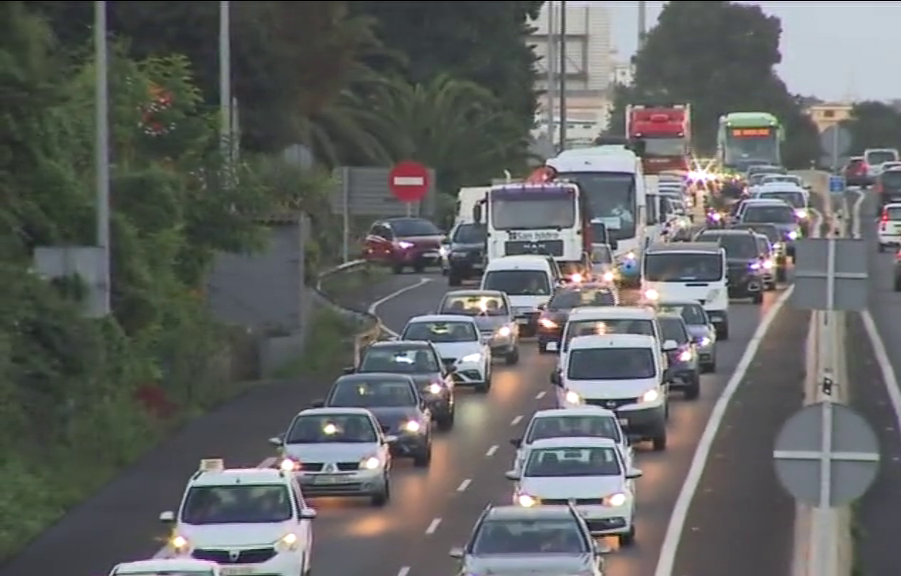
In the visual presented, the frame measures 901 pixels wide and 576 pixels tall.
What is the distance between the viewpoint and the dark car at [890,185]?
79688 mm

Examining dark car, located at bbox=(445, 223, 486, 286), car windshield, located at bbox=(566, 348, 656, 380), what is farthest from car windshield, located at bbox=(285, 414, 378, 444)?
dark car, located at bbox=(445, 223, 486, 286)

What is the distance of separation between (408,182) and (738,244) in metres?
12.1

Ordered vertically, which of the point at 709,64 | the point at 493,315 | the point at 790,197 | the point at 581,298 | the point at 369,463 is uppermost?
the point at 709,64

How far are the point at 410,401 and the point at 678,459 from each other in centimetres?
425

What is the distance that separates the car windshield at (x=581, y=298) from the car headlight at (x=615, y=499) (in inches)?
904

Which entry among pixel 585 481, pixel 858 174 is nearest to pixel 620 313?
pixel 585 481

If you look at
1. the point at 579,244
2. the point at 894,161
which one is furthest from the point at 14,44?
the point at 894,161

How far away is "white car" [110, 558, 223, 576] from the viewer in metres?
22.1

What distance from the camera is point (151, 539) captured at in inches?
1238

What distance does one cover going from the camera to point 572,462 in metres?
30.8

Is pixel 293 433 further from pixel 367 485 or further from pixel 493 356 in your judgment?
pixel 493 356

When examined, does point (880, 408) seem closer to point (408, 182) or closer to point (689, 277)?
point (689, 277)

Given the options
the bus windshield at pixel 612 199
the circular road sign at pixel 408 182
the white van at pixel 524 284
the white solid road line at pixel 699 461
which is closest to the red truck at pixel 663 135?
the circular road sign at pixel 408 182

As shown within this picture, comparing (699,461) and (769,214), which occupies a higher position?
(769,214)
